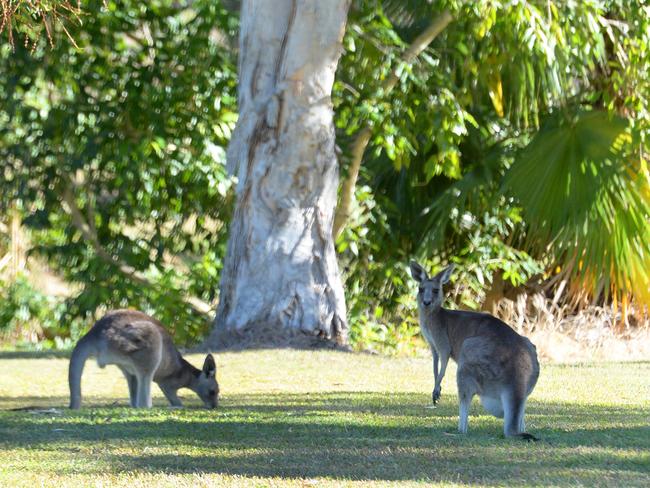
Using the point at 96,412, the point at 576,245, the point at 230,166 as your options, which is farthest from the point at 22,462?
the point at 576,245

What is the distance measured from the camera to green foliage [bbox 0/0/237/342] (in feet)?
48.4

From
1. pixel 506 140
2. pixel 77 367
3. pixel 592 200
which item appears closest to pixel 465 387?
pixel 77 367

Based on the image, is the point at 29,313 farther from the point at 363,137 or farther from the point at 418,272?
the point at 418,272

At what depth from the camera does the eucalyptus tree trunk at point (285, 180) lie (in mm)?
12938

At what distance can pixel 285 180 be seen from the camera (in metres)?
13.1

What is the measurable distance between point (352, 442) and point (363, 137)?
8.96 metres

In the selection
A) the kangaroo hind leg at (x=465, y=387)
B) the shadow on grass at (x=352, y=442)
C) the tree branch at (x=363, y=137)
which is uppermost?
the tree branch at (x=363, y=137)

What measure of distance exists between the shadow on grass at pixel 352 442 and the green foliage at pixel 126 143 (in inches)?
254

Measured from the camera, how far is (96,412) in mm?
8281

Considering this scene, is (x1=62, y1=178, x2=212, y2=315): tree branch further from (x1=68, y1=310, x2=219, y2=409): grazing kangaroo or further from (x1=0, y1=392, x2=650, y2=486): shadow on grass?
(x1=0, y1=392, x2=650, y2=486): shadow on grass

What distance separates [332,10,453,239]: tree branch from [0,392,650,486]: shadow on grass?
22.0 feet

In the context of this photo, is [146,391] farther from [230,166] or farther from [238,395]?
[230,166]

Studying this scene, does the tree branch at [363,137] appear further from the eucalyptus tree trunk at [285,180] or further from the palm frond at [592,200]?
the eucalyptus tree trunk at [285,180]

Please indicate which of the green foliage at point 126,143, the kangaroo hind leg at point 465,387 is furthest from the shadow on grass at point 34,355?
the kangaroo hind leg at point 465,387
